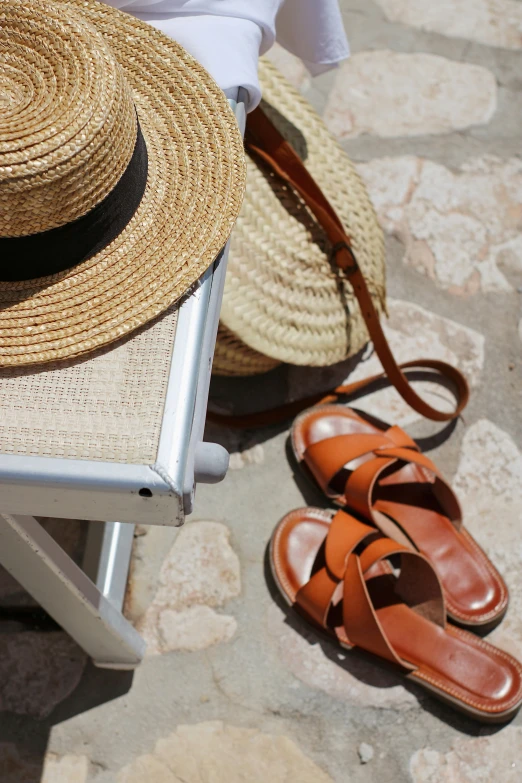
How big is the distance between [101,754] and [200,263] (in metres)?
0.86

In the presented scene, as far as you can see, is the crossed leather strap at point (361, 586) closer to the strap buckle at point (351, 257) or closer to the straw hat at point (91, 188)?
the strap buckle at point (351, 257)

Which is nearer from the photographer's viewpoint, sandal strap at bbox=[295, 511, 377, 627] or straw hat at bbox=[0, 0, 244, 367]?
straw hat at bbox=[0, 0, 244, 367]

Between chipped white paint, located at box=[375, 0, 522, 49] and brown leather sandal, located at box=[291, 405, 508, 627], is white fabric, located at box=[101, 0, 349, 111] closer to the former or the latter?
brown leather sandal, located at box=[291, 405, 508, 627]

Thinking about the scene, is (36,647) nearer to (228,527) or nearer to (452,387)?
(228,527)

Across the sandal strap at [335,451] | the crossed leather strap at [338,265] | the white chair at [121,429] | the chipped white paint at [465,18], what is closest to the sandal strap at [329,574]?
the sandal strap at [335,451]

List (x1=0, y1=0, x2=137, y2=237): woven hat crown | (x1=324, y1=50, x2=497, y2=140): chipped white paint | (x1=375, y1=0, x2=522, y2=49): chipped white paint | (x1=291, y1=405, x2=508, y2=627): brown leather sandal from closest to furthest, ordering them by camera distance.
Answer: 1. (x1=0, y1=0, x2=137, y2=237): woven hat crown
2. (x1=291, y1=405, x2=508, y2=627): brown leather sandal
3. (x1=324, y1=50, x2=497, y2=140): chipped white paint
4. (x1=375, y1=0, x2=522, y2=49): chipped white paint

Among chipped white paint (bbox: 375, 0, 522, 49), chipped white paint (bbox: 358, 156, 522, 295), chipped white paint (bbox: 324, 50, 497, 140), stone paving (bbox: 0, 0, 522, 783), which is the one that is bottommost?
stone paving (bbox: 0, 0, 522, 783)

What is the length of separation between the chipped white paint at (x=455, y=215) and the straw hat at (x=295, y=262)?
0.83 ft

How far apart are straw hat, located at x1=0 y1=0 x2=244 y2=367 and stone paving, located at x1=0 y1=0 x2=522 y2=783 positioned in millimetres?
720

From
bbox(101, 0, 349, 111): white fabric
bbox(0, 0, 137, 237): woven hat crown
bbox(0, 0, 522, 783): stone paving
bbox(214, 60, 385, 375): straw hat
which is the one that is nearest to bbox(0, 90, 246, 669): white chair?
bbox(0, 0, 137, 237): woven hat crown

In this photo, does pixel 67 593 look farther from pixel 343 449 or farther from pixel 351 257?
pixel 351 257

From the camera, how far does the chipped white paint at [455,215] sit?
167 centimetres

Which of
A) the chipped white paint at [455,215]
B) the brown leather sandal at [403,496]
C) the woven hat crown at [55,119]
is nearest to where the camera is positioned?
the woven hat crown at [55,119]

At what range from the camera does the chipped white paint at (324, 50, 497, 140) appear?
6.01 feet
